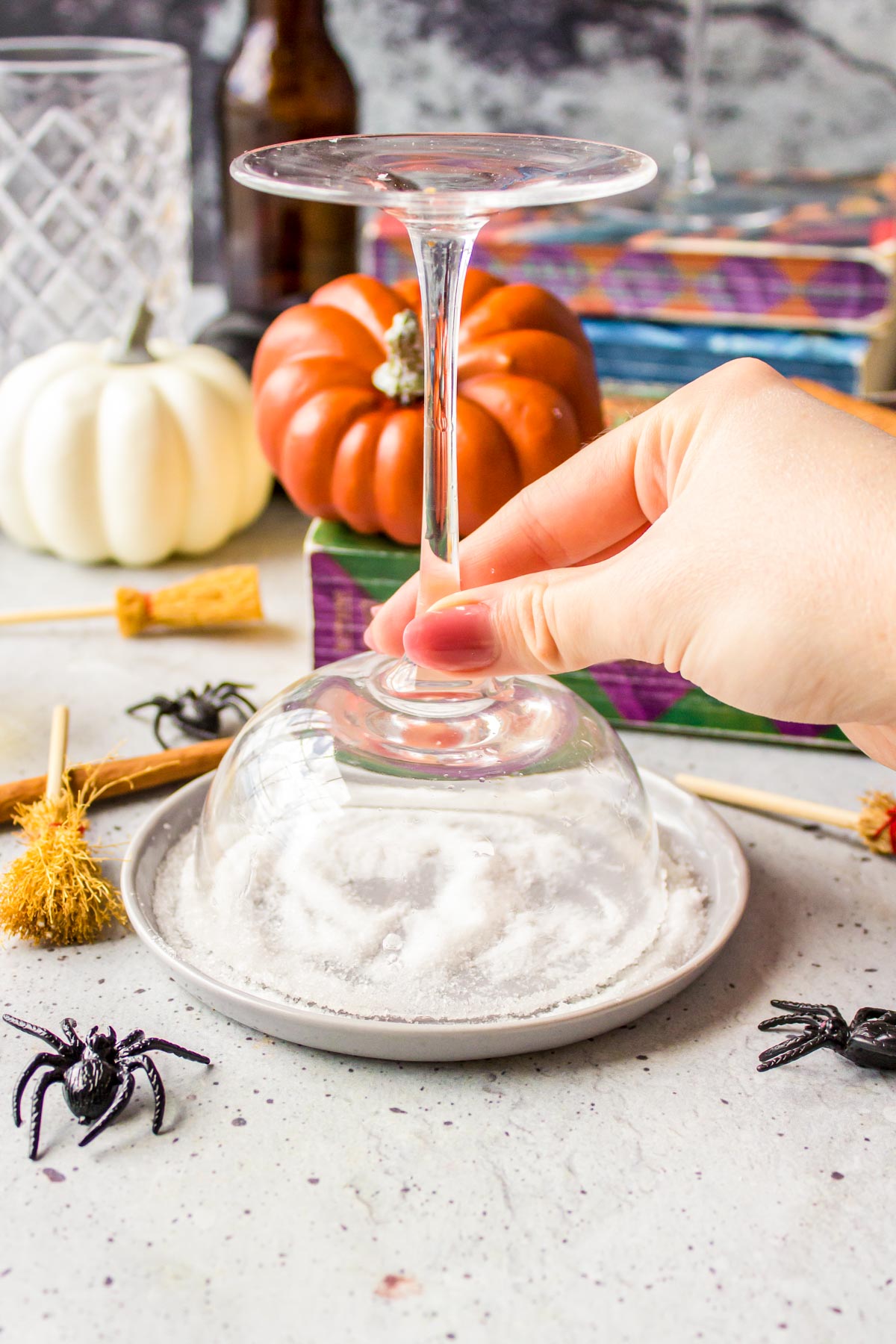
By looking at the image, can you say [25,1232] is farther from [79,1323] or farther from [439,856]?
[439,856]

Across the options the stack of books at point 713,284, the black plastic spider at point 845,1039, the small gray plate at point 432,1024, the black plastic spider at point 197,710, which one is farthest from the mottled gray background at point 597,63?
the black plastic spider at point 845,1039

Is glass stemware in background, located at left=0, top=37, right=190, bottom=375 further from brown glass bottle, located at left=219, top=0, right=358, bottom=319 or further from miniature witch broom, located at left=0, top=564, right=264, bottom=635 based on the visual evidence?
miniature witch broom, located at left=0, top=564, right=264, bottom=635

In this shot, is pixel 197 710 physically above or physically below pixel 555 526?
below

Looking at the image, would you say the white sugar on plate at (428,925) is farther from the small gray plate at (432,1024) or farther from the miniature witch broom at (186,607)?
the miniature witch broom at (186,607)

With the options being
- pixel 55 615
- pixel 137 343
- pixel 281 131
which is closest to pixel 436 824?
pixel 55 615

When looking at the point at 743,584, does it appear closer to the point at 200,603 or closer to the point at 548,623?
the point at 548,623

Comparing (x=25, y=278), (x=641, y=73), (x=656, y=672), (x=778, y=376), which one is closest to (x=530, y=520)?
(x=778, y=376)
